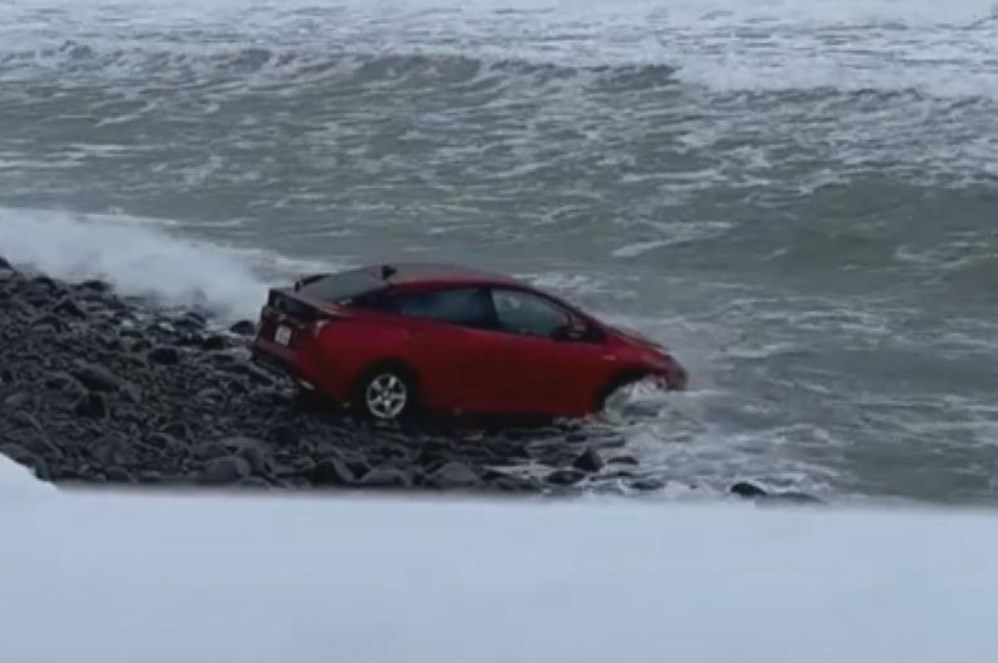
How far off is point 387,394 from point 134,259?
7.21 metres

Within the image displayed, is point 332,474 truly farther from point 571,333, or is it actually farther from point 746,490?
point 571,333

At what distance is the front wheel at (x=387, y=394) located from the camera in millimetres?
14758

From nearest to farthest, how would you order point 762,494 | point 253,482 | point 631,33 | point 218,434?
point 253,482 → point 762,494 → point 218,434 → point 631,33

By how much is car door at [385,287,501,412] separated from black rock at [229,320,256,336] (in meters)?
2.75

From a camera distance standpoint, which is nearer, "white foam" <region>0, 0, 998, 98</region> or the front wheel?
the front wheel

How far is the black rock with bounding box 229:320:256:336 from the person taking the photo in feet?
57.6

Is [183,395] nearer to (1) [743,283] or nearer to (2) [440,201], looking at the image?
(1) [743,283]

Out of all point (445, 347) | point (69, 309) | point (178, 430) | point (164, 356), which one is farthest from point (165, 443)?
point (69, 309)

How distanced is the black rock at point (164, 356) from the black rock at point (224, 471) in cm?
299

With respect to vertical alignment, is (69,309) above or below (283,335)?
above

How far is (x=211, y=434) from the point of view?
46.2 feet

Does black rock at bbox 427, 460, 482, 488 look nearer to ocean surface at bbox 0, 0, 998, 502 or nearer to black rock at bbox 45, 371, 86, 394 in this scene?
ocean surface at bbox 0, 0, 998, 502

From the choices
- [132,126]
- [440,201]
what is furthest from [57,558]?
[132,126]

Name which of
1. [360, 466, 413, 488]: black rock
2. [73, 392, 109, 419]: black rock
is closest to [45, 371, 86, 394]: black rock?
[73, 392, 109, 419]: black rock
